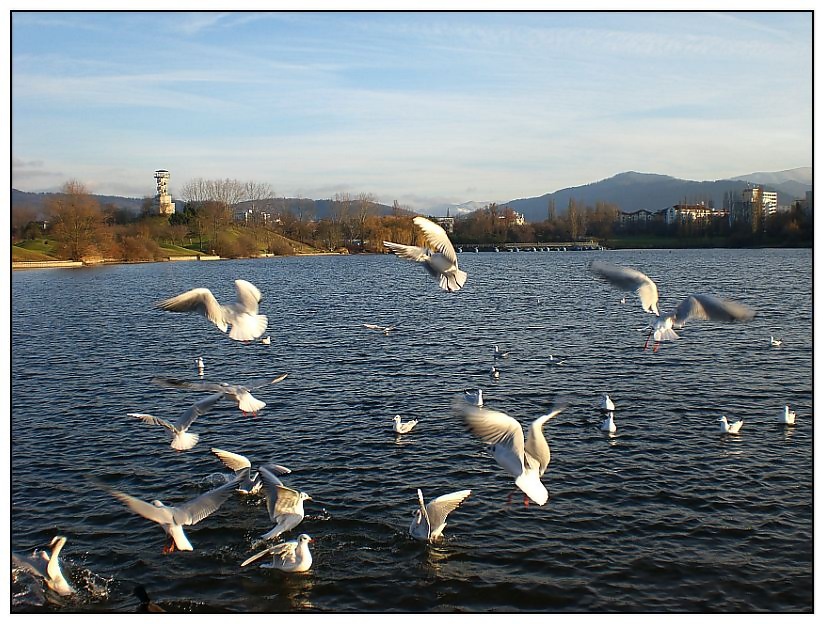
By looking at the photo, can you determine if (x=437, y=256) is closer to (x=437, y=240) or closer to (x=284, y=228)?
(x=437, y=240)

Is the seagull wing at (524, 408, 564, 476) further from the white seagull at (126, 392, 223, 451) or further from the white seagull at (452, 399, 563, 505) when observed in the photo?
the white seagull at (126, 392, 223, 451)

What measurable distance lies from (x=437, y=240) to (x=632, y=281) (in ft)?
11.5

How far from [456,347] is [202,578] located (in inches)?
784

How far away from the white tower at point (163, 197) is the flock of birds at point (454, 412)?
140171 millimetres

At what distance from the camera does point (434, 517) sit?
41.6 feet

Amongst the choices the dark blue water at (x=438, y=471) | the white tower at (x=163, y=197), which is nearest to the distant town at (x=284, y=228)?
the white tower at (x=163, y=197)

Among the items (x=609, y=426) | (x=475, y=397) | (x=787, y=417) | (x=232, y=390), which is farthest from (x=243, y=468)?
(x=787, y=417)

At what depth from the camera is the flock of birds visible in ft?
35.4

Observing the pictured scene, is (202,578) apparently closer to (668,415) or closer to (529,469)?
(529,469)

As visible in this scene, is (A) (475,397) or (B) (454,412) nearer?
(B) (454,412)

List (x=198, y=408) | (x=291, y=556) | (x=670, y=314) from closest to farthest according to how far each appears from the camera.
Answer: (x=291, y=556)
(x=670, y=314)
(x=198, y=408)

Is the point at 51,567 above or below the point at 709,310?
below

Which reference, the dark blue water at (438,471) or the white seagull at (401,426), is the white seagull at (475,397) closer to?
the dark blue water at (438,471)

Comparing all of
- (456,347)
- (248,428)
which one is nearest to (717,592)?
(248,428)
